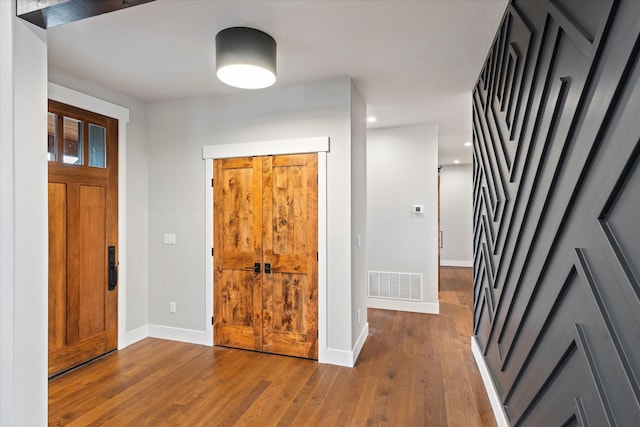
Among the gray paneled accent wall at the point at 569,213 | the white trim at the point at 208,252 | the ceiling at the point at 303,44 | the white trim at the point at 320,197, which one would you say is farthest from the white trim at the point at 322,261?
the gray paneled accent wall at the point at 569,213

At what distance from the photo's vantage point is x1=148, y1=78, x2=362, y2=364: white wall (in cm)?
319

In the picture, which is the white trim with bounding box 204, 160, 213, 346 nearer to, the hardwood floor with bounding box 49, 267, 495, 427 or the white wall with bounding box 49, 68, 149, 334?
the hardwood floor with bounding box 49, 267, 495, 427

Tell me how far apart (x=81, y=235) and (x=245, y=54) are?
238cm

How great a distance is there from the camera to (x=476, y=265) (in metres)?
3.26

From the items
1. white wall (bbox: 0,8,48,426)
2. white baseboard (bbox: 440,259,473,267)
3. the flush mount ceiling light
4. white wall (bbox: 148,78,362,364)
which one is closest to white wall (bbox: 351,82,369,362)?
white wall (bbox: 148,78,362,364)

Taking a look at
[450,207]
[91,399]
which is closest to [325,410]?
[91,399]

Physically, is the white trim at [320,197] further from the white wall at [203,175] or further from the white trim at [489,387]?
the white trim at [489,387]

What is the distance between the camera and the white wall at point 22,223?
154 centimetres

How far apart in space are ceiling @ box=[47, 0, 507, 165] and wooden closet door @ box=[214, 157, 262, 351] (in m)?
0.92

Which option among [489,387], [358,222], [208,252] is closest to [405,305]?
[358,222]

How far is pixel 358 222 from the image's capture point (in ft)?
11.7

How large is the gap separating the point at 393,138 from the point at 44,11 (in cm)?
425

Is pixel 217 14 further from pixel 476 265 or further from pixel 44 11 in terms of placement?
pixel 476 265

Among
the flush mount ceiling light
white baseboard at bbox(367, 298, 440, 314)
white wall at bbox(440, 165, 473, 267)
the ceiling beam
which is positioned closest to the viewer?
the ceiling beam
